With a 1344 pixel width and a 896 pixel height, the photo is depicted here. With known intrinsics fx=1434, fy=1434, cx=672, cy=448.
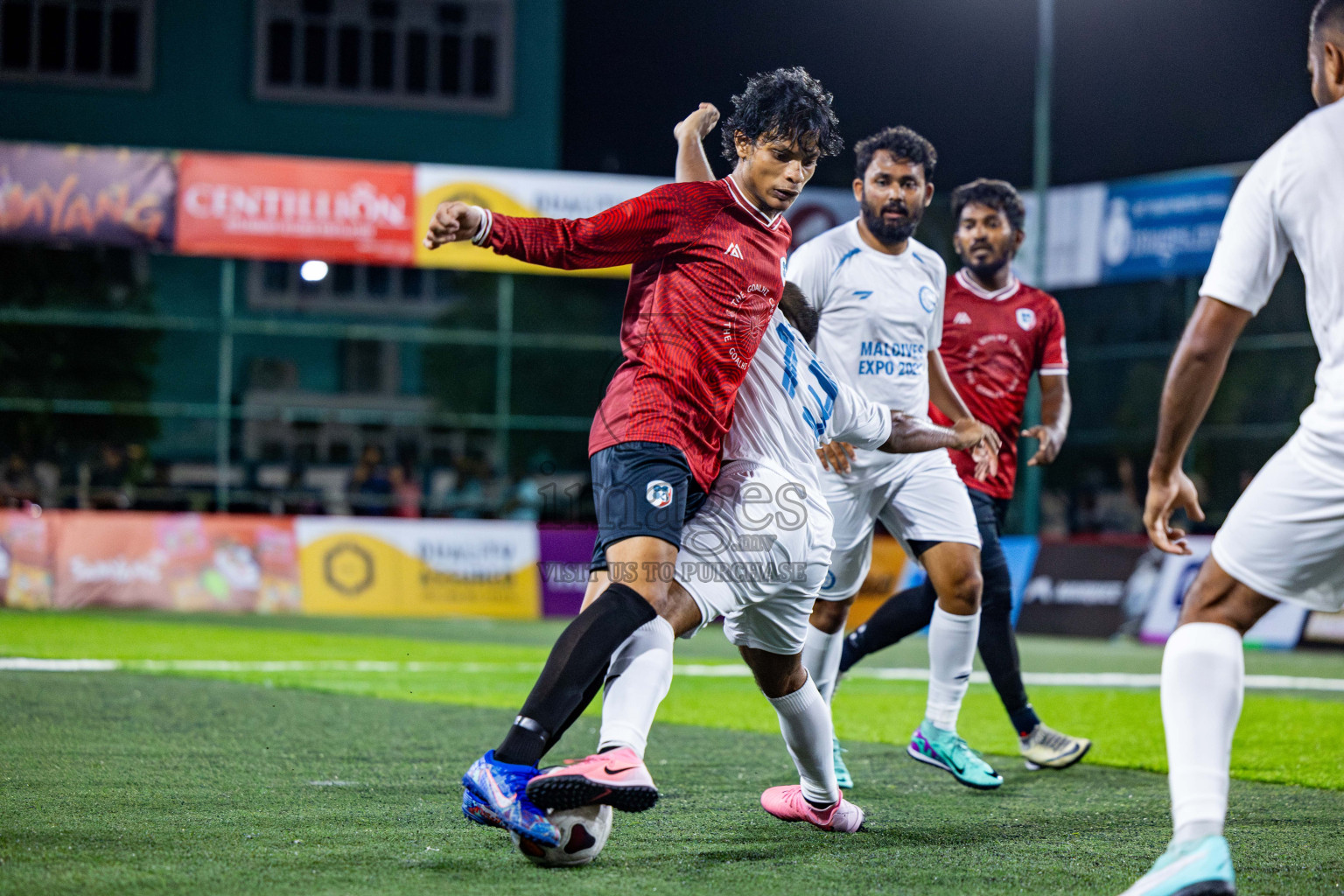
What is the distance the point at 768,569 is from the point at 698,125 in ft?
5.01

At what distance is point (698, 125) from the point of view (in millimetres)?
4688

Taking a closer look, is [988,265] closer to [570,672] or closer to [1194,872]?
[570,672]

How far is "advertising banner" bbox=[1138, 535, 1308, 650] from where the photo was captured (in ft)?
48.3

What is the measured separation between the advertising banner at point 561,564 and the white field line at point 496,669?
20.1ft

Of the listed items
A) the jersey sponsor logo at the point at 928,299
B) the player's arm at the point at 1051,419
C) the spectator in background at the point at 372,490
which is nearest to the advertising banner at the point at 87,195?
the spectator in background at the point at 372,490

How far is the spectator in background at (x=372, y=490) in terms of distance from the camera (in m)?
21.6

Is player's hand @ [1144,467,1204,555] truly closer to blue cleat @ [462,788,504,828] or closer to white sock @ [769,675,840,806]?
white sock @ [769,675,840,806]

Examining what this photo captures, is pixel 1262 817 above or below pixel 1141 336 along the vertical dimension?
below

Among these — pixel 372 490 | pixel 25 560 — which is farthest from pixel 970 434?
pixel 372 490

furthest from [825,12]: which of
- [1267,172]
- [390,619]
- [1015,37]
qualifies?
[1267,172]

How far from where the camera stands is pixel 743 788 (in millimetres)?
5508

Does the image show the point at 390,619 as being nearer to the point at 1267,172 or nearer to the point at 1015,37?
the point at 1267,172

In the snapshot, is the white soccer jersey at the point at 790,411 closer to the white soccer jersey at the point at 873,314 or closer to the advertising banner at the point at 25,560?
the white soccer jersey at the point at 873,314

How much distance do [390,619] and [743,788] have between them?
11782 millimetres
